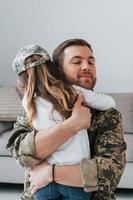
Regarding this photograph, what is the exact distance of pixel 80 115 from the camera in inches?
42.4

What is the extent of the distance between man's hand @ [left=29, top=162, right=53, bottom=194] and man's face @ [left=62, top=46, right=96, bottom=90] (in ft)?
0.89

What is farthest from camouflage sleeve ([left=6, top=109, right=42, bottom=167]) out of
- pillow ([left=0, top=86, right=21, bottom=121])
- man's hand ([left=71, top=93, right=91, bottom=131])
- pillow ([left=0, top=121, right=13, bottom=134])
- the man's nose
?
pillow ([left=0, top=121, right=13, bottom=134])

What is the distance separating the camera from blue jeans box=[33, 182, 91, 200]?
1.05m

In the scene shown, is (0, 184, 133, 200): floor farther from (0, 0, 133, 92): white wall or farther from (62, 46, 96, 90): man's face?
(62, 46, 96, 90): man's face

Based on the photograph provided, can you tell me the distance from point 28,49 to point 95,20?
7.45 feet

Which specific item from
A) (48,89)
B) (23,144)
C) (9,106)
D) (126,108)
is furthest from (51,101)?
(126,108)

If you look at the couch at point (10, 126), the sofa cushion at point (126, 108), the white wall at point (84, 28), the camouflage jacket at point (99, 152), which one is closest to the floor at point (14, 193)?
the couch at point (10, 126)

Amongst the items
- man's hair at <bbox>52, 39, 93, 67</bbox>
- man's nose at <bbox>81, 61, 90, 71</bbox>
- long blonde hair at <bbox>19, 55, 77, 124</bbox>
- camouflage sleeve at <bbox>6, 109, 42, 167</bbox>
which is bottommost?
camouflage sleeve at <bbox>6, 109, 42, 167</bbox>

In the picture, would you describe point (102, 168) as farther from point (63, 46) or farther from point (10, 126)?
point (10, 126)

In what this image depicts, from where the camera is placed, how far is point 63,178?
1.05 meters

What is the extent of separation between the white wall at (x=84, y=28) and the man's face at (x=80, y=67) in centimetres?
217

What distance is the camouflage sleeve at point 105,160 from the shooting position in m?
1.04

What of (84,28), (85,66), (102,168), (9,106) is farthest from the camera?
(84,28)

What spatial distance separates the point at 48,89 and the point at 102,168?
0.88 feet
